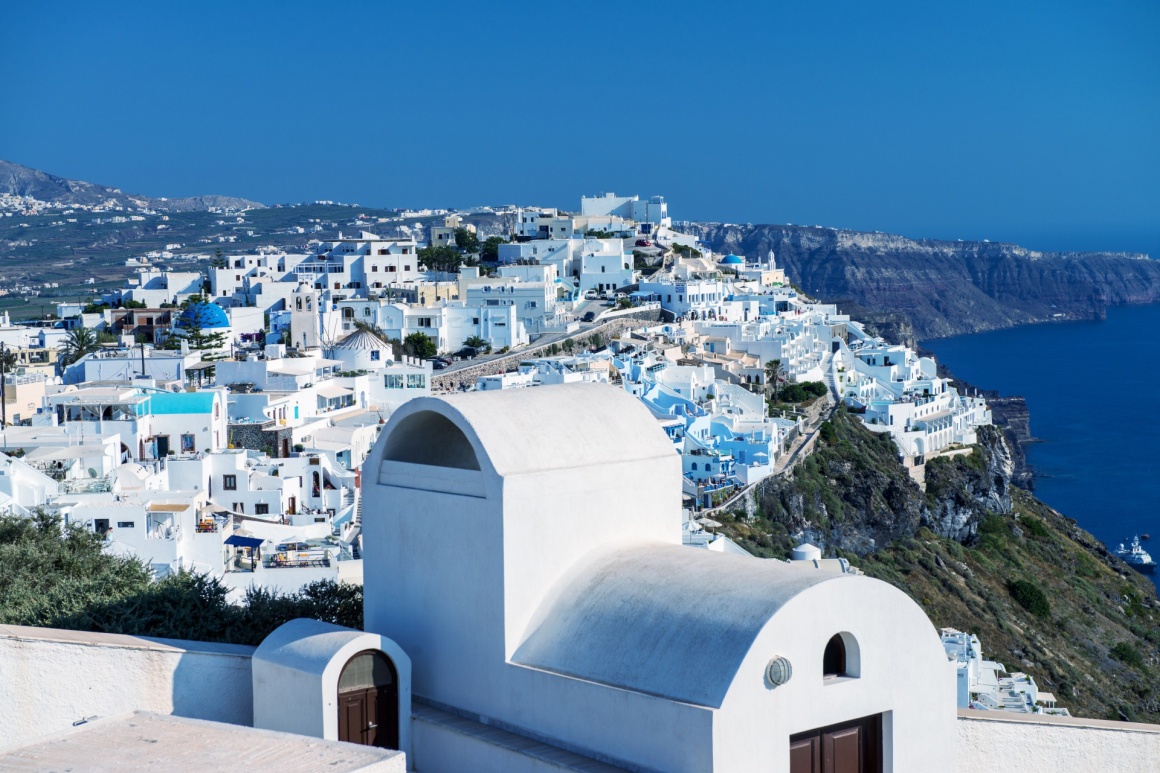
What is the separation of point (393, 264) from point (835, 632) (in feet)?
159

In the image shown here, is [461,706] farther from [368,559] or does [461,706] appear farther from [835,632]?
[835,632]

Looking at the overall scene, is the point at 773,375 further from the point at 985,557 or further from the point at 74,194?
the point at 74,194

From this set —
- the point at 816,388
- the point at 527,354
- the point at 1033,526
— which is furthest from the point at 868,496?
the point at 527,354

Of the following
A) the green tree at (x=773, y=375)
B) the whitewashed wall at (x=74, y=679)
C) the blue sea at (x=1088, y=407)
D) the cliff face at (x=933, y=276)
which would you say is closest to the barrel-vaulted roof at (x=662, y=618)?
the whitewashed wall at (x=74, y=679)

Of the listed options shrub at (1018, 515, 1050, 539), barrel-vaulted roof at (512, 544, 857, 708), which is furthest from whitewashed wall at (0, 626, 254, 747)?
shrub at (1018, 515, 1050, 539)

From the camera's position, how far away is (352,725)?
27.9 feet

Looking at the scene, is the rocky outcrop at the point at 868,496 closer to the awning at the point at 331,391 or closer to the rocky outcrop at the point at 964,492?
the rocky outcrop at the point at 964,492

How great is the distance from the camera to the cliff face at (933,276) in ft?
523

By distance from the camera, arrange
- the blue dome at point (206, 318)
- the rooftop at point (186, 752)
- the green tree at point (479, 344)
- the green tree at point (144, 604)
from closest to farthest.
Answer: the rooftop at point (186, 752) < the green tree at point (144, 604) < the blue dome at point (206, 318) < the green tree at point (479, 344)

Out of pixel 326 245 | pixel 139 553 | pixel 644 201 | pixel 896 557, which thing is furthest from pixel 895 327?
pixel 139 553

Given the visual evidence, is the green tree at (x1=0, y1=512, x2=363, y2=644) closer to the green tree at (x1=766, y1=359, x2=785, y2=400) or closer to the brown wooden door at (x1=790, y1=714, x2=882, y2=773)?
the brown wooden door at (x1=790, y1=714, x2=882, y2=773)

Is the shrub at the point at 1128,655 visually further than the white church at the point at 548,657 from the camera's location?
Yes

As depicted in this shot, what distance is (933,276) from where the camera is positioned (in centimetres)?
17312

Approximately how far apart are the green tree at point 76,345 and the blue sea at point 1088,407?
1318 inches
